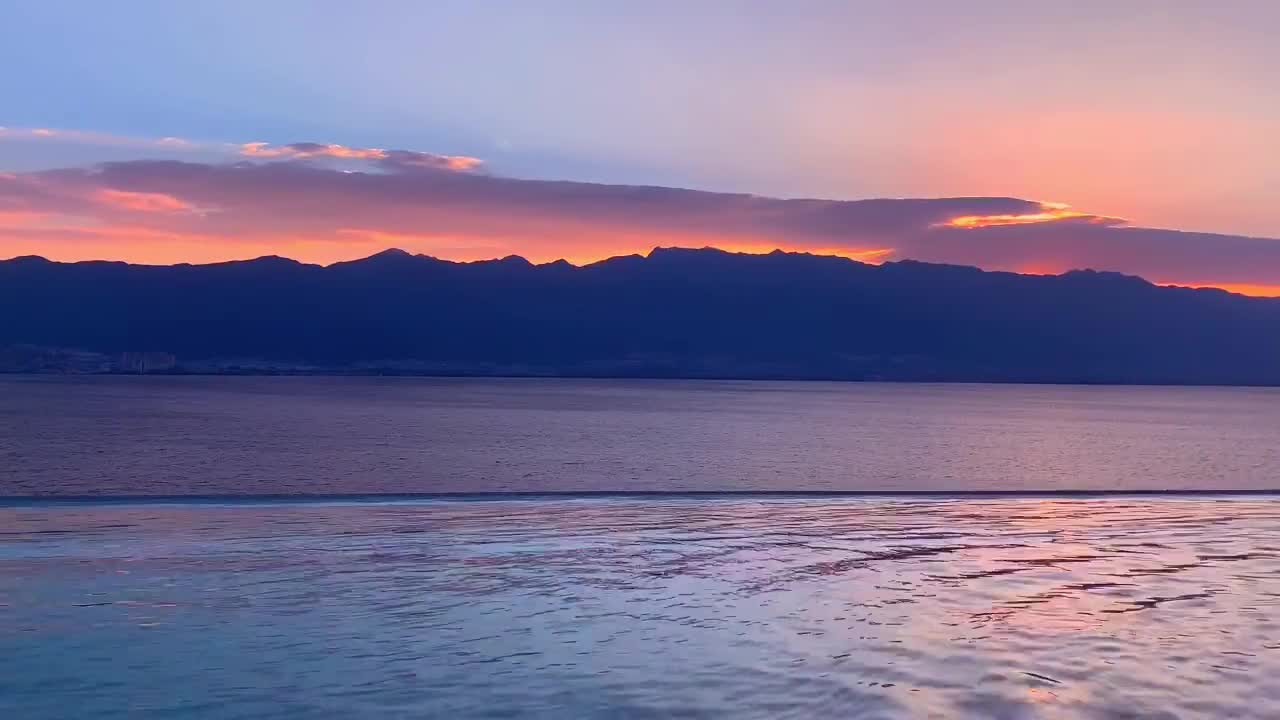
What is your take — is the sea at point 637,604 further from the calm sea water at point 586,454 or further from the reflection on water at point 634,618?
the calm sea water at point 586,454

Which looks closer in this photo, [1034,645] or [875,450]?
[1034,645]

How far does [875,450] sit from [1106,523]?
105 feet

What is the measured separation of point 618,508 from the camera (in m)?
26.2

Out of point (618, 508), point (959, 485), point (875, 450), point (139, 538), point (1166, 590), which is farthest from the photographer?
point (875, 450)

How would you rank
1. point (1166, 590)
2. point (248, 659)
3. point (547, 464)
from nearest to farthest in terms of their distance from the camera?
point (248, 659) < point (1166, 590) < point (547, 464)

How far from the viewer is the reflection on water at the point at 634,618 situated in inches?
438

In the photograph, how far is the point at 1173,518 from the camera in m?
24.4

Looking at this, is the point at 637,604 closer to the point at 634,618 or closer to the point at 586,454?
the point at 634,618

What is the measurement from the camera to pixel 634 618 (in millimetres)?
14438

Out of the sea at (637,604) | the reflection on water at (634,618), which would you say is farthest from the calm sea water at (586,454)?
the reflection on water at (634,618)

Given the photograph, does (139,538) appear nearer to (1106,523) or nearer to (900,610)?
(900,610)

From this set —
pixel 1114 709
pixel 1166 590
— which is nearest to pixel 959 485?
pixel 1166 590

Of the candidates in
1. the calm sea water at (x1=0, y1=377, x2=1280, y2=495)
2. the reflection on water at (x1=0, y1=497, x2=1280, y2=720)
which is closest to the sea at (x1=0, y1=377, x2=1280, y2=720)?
the reflection on water at (x1=0, y1=497, x2=1280, y2=720)

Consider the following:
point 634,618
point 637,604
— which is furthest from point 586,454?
point 634,618
